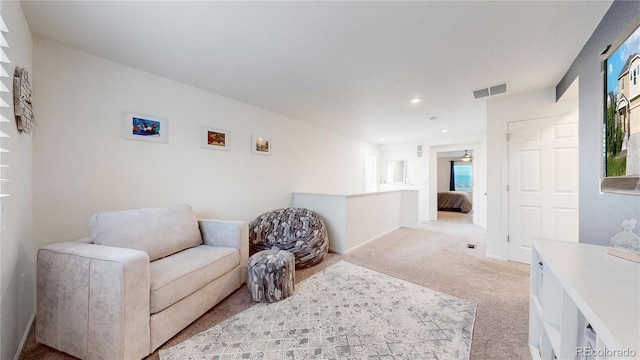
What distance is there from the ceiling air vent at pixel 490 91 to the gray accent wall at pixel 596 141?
25.7 inches

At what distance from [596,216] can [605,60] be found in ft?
3.47

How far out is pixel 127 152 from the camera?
2184 millimetres

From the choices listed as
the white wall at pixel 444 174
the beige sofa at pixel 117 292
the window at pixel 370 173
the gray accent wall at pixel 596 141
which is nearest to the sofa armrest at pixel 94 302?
the beige sofa at pixel 117 292

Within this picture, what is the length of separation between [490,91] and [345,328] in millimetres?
3112

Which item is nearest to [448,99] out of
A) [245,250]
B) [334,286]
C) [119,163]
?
[334,286]

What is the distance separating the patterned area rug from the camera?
54.9 inches

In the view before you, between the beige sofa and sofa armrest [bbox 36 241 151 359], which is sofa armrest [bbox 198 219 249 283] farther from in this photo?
sofa armrest [bbox 36 241 151 359]

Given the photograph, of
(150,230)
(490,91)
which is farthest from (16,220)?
(490,91)

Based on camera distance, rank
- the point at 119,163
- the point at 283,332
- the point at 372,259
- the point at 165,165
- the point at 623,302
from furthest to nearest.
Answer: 1. the point at 372,259
2. the point at 165,165
3. the point at 119,163
4. the point at 283,332
5. the point at 623,302

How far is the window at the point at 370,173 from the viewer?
626 centimetres

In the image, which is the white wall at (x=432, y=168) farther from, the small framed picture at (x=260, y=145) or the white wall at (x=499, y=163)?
the small framed picture at (x=260, y=145)

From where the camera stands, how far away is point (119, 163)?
2.14 metres

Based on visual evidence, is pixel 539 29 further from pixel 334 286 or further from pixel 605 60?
pixel 334 286

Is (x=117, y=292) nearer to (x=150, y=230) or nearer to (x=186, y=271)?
(x=186, y=271)
